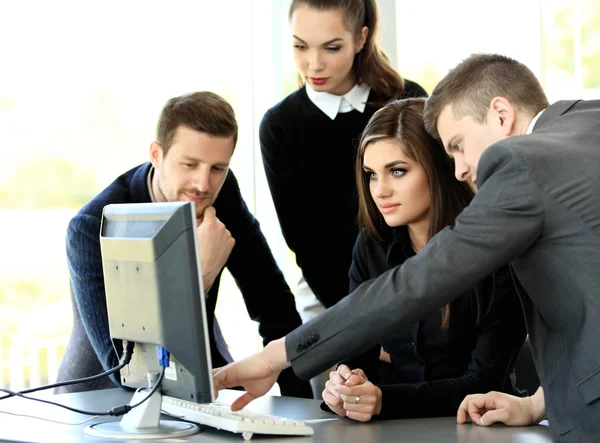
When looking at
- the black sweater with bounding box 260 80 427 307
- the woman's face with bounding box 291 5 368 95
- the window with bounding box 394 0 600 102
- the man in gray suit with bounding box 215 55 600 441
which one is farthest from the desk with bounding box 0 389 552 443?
the window with bounding box 394 0 600 102

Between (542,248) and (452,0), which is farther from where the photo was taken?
(452,0)

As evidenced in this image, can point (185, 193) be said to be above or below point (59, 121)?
below

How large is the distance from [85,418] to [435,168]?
1.08 metres

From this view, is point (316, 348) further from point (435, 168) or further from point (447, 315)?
point (435, 168)

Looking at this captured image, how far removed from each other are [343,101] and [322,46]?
23 centimetres

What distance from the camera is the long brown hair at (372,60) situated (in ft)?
9.00

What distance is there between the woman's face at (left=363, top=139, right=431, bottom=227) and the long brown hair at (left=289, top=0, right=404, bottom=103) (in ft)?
2.00

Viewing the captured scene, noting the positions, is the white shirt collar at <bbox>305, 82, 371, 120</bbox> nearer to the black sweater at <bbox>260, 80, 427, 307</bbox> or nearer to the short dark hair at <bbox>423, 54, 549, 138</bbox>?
the black sweater at <bbox>260, 80, 427, 307</bbox>

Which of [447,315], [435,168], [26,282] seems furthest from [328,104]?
[26,282]

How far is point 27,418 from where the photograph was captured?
183 centimetres

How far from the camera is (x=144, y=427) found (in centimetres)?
167

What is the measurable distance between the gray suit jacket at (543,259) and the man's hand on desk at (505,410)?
0.59 feet

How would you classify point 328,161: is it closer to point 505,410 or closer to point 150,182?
point 150,182

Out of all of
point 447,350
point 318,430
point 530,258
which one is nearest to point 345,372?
point 318,430
